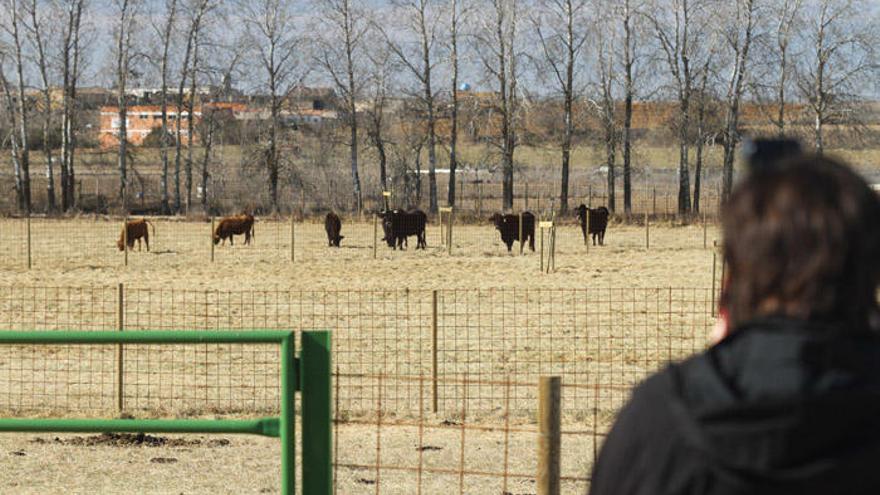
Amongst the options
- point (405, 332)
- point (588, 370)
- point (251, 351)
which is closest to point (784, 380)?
point (588, 370)

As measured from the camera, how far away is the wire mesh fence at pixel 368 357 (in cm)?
1158

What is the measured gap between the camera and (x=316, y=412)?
5246mm

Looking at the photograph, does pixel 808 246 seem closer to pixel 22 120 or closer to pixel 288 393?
pixel 288 393

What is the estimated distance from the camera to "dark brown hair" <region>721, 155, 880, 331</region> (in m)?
2.06

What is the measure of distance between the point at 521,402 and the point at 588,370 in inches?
55.0

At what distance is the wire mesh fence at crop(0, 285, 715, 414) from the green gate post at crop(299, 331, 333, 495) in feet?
12.6

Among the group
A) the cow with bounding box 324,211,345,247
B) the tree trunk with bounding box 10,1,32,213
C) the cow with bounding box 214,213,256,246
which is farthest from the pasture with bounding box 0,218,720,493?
the tree trunk with bounding box 10,1,32,213

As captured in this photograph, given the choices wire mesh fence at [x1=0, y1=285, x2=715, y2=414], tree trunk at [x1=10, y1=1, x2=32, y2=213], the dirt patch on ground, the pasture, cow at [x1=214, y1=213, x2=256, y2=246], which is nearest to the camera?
the pasture

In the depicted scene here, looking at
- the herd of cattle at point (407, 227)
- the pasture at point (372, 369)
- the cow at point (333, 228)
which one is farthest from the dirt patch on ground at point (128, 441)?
the cow at point (333, 228)

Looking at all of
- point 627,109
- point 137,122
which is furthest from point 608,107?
point 137,122

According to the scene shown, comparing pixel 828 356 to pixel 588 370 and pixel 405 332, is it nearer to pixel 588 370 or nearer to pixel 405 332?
pixel 588 370

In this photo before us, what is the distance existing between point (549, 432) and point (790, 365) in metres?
3.55

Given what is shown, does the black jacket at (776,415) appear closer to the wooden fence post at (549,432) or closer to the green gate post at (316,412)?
the green gate post at (316,412)

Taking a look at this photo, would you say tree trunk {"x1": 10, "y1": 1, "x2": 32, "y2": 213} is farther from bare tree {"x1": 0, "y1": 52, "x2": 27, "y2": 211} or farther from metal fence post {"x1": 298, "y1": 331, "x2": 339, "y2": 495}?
metal fence post {"x1": 298, "y1": 331, "x2": 339, "y2": 495}
